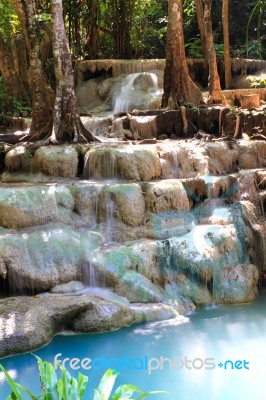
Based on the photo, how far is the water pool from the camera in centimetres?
520

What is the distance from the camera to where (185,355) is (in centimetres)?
593

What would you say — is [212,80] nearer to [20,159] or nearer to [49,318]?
[20,159]

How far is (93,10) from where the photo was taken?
56.9 ft

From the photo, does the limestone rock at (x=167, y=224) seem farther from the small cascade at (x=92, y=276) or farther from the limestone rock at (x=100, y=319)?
the limestone rock at (x=100, y=319)

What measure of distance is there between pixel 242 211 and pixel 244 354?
3049 mm

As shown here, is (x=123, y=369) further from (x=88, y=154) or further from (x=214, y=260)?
(x=88, y=154)

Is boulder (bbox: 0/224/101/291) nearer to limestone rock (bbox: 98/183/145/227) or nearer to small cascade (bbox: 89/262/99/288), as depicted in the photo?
small cascade (bbox: 89/262/99/288)

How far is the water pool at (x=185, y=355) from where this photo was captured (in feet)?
17.1

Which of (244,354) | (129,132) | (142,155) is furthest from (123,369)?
(129,132)

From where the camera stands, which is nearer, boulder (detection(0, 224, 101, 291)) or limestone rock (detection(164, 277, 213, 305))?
boulder (detection(0, 224, 101, 291))

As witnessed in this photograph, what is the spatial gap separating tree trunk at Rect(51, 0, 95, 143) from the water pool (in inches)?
185

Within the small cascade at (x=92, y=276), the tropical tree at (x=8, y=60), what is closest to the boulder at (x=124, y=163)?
the small cascade at (x=92, y=276)

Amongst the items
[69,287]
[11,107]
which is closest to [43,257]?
[69,287]

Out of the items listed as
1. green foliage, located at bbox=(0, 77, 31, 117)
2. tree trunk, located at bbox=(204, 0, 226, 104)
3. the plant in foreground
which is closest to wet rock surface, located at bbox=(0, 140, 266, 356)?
the plant in foreground
